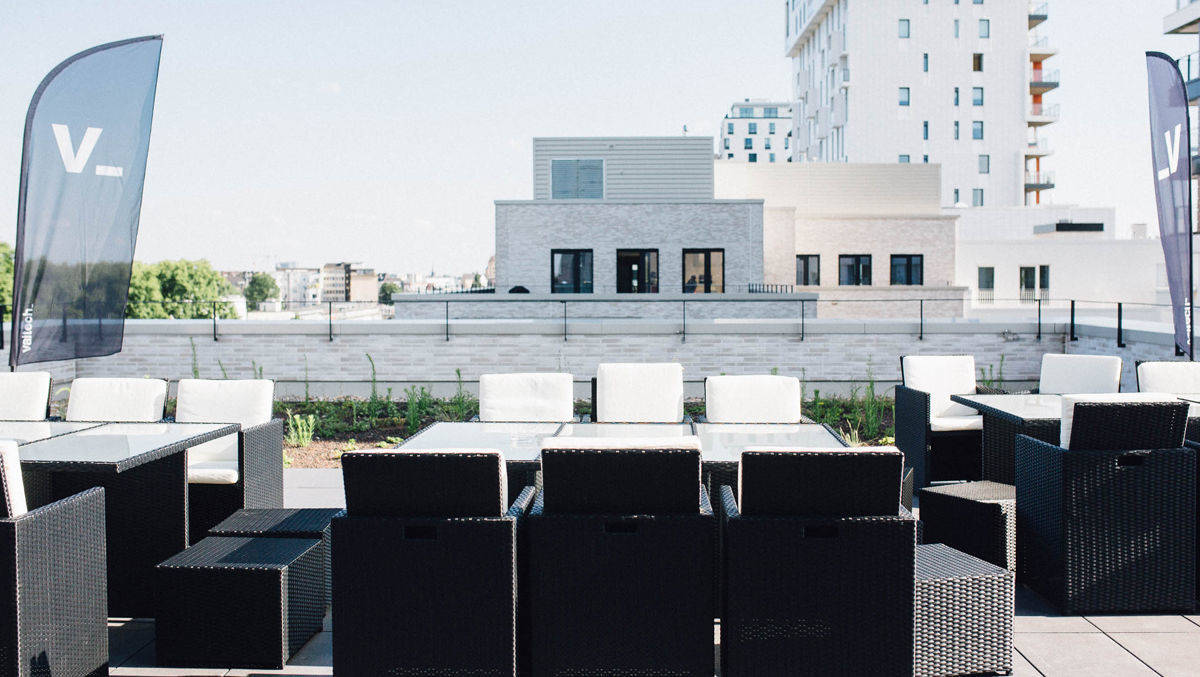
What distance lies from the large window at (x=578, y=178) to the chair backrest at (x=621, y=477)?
24.3m

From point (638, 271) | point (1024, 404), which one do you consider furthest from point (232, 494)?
point (638, 271)

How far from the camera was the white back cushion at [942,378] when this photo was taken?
7.41 meters

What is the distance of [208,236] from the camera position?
11044 centimetres

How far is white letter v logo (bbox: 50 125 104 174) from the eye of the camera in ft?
23.2

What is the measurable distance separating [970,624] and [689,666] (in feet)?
4.29

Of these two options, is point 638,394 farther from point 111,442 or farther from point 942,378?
point 111,442

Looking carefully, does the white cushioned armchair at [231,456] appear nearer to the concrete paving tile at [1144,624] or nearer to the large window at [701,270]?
the concrete paving tile at [1144,624]

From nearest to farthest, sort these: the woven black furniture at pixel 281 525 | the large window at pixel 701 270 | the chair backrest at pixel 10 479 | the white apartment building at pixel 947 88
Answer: the chair backrest at pixel 10 479
the woven black furniture at pixel 281 525
the large window at pixel 701 270
the white apartment building at pixel 947 88

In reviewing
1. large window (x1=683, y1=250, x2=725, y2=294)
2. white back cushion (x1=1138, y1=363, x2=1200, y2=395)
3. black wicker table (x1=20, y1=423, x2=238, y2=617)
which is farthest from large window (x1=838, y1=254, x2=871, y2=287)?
black wicker table (x1=20, y1=423, x2=238, y2=617)

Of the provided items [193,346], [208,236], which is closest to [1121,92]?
[193,346]

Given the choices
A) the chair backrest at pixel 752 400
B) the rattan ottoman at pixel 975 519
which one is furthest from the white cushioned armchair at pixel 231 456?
the rattan ottoman at pixel 975 519

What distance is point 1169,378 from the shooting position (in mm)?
6520

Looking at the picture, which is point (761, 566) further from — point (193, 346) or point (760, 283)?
point (760, 283)

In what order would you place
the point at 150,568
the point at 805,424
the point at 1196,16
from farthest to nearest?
the point at 1196,16 < the point at 805,424 < the point at 150,568
